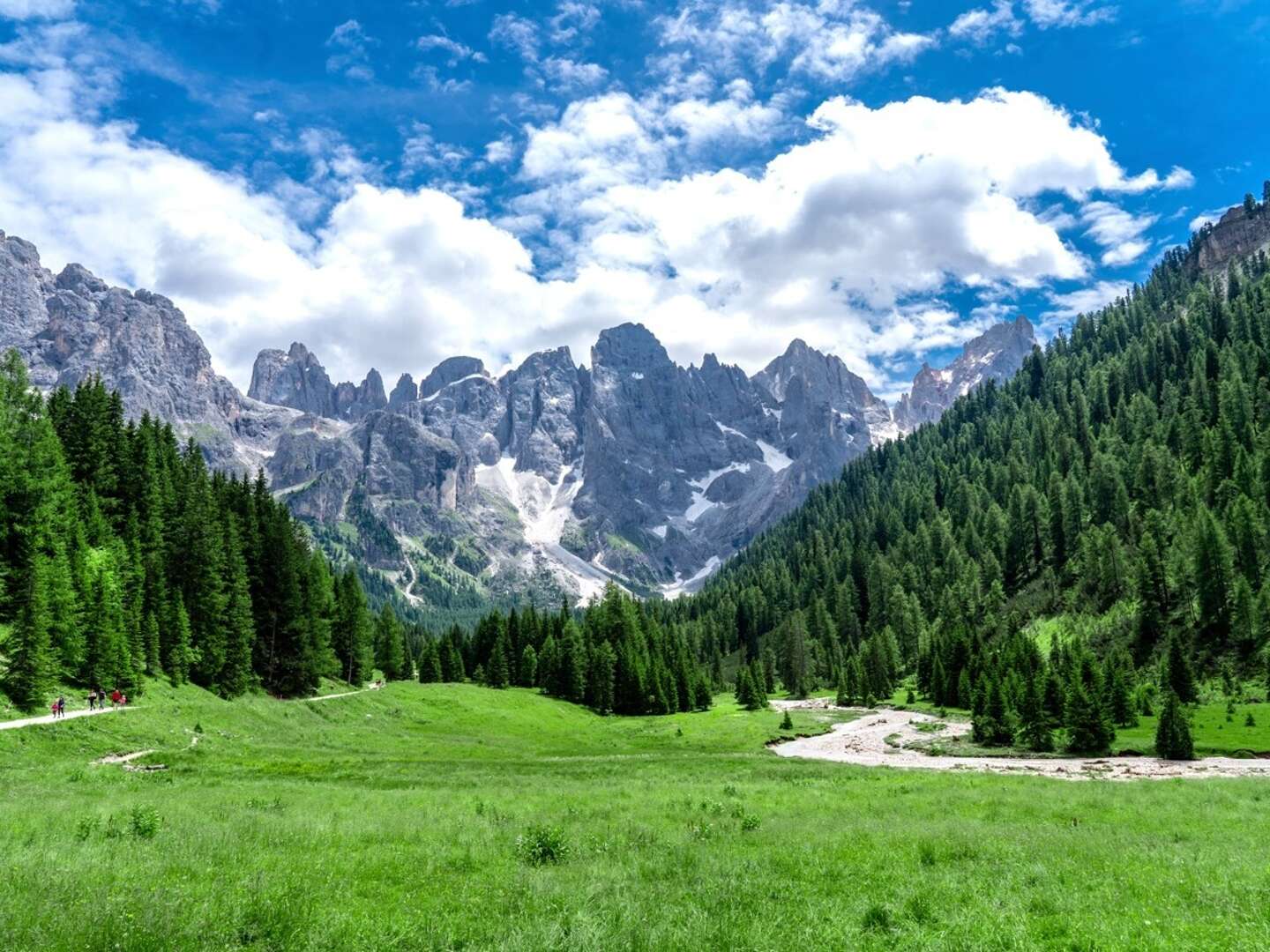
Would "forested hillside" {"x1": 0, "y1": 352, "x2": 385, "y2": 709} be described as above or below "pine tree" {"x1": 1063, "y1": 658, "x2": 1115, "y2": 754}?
above

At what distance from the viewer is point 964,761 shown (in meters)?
60.5

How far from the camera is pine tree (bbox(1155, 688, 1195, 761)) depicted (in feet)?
182

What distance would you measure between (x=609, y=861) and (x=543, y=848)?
1.94 meters

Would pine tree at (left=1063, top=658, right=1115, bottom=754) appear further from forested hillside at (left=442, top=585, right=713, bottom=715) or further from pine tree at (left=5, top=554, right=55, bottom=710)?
pine tree at (left=5, top=554, right=55, bottom=710)

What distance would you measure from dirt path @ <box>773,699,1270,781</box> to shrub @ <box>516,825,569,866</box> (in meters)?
36.4

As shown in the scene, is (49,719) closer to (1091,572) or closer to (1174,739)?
(1174,739)

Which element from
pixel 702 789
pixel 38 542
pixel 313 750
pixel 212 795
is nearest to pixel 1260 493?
pixel 702 789

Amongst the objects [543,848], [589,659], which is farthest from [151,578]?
[589,659]

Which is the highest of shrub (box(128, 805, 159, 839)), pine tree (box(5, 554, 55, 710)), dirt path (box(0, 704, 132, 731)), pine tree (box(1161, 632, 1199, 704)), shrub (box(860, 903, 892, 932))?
pine tree (box(5, 554, 55, 710))

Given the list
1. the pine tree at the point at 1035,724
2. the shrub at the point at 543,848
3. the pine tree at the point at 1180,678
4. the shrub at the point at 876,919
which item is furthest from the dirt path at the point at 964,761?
the shrub at the point at 876,919

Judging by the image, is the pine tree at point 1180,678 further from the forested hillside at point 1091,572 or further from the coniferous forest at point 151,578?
the coniferous forest at point 151,578

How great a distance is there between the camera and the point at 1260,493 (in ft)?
379

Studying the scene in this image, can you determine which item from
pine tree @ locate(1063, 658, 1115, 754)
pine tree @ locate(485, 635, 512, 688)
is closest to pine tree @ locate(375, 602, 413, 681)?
pine tree @ locate(485, 635, 512, 688)

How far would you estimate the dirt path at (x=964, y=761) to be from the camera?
48.9 m
